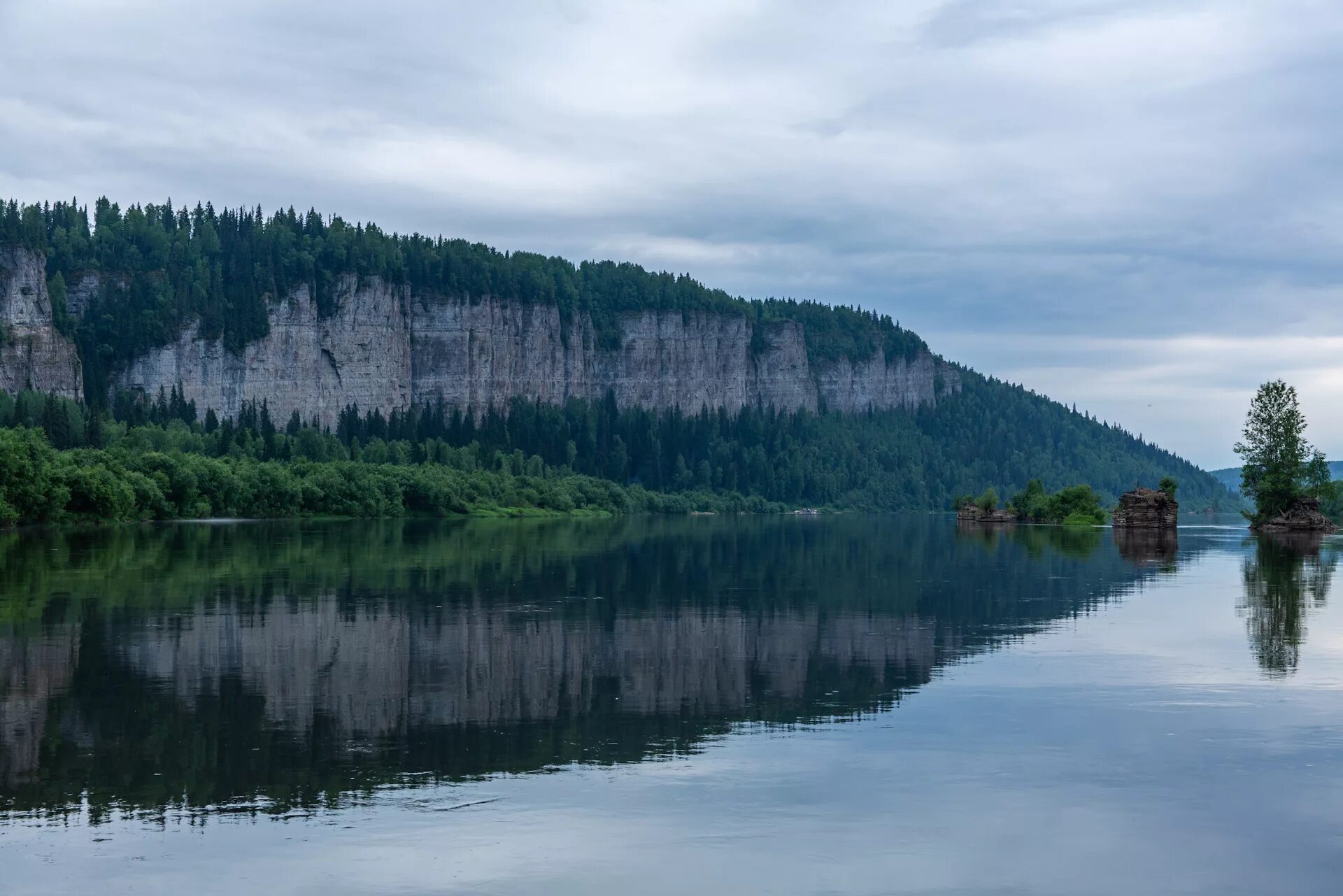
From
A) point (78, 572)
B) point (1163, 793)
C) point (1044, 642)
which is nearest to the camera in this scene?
point (1163, 793)

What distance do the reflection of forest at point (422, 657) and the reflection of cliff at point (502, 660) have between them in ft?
0.32

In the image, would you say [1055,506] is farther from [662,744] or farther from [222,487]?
[662,744]

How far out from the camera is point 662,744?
65.7ft

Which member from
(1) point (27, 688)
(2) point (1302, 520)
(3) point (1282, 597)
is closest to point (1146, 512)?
(2) point (1302, 520)

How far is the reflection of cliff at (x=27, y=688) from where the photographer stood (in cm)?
1852

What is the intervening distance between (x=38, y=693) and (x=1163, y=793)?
683 inches

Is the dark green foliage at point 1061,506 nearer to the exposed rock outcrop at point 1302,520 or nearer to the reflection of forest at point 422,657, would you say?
the exposed rock outcrop at point 1302,520

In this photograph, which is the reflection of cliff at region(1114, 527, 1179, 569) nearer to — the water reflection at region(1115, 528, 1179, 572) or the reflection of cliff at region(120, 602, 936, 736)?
the water reflection at region(1115, 528, 1179, 572)

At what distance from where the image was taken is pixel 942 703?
2344 centimetres

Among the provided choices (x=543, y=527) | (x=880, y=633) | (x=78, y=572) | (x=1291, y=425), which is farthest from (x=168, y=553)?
(x=1291, y=425)

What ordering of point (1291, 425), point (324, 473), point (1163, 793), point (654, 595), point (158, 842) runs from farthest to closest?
point (324, 473) < point (1291, 425) < point (654, 595) < point (1163, 793) < point (158, 842)

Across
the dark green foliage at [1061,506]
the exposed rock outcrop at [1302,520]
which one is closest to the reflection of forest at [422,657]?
the exposed rock outcrop at [1302,520]

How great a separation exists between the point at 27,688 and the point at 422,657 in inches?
289

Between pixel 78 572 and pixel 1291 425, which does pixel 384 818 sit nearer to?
pixel 78 572
